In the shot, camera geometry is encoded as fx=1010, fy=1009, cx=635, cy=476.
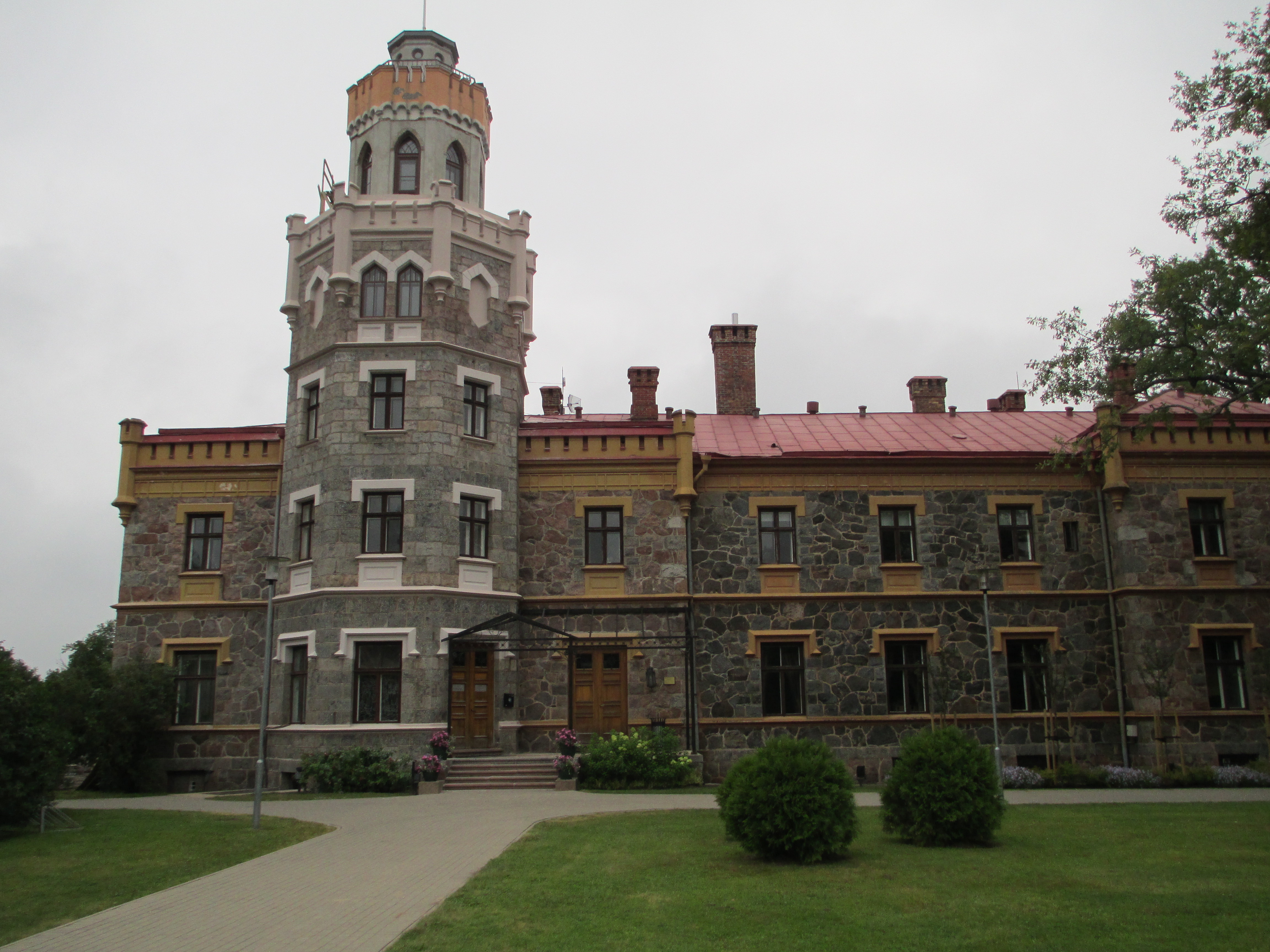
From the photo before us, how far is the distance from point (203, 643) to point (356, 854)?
40.4ft

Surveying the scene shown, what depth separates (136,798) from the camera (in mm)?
19953

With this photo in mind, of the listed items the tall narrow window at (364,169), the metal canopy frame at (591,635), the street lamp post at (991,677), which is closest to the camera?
the street lamp post at (991,677)

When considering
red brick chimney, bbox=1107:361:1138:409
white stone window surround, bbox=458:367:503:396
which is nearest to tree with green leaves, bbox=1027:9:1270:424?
red brick chimney, bbox=1107:361:1138:409

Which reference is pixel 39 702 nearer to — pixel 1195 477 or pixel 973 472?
pixel 973 472

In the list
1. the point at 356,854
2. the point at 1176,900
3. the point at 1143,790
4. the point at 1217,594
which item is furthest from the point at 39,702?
the point at 1217,594

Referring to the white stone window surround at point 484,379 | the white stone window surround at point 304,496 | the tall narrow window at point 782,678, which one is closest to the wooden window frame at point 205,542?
the white stone window surround at point 304,496

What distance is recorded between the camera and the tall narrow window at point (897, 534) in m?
23.6

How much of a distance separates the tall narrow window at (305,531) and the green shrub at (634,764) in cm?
752

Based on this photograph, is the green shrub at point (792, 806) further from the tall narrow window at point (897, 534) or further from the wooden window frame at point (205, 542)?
the wooden window frame at point (205, 542)

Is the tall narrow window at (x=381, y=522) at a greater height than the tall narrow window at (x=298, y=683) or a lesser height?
greater

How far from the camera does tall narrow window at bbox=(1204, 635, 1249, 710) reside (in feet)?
73.4

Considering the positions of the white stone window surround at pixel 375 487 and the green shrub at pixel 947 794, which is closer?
the green shrub at pixel 947 794

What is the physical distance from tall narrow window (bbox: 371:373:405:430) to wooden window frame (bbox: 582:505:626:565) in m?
4.74

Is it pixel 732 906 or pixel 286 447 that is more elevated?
pixel 286 447
